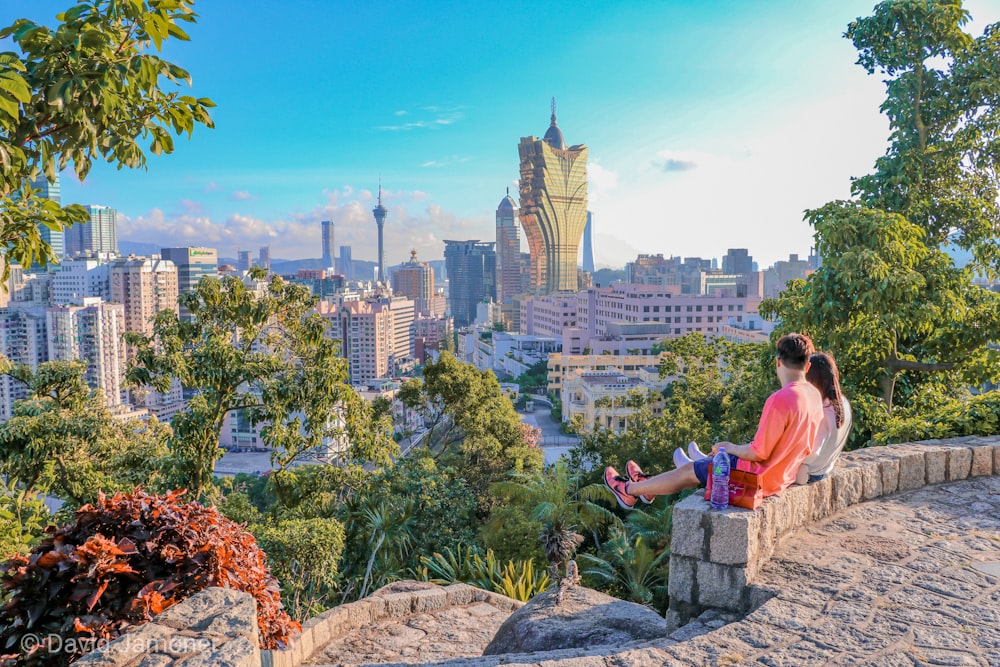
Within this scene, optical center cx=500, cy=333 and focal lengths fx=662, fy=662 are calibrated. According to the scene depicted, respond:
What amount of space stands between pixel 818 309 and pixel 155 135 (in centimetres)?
658

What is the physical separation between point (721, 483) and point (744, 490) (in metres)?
0.13

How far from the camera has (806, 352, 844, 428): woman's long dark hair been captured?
392cm

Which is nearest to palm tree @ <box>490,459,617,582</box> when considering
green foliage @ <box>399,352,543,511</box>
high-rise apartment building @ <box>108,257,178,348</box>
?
green foliage @ <box>399,352,543,511</box>

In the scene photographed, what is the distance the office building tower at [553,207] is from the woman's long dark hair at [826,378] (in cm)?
13484

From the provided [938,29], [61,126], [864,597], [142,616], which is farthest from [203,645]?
[938,29]

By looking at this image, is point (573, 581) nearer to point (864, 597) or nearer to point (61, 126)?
point (864, 597)

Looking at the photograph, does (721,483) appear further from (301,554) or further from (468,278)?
(468,278)

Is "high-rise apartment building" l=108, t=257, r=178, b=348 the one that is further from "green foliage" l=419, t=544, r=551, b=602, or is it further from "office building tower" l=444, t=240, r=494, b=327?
"office building tower" l=444, t=240, r=494, b=327

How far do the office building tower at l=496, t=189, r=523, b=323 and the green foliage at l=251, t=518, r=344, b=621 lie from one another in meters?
153

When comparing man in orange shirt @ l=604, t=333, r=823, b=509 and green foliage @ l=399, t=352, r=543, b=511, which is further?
green foliage @ l=399, t=352, r=543, b=511

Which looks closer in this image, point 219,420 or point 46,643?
point 46,643

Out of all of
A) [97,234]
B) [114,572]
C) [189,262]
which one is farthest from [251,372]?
[97,234]

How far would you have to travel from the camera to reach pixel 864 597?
2975mm

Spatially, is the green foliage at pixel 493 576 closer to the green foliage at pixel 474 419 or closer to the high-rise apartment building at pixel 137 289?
the green foliage at pixel 474 419
